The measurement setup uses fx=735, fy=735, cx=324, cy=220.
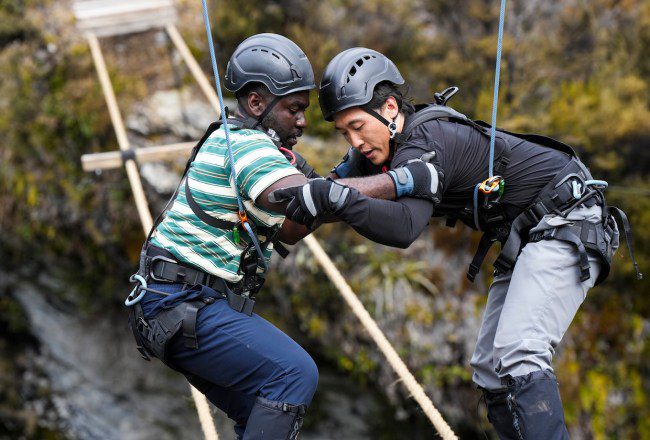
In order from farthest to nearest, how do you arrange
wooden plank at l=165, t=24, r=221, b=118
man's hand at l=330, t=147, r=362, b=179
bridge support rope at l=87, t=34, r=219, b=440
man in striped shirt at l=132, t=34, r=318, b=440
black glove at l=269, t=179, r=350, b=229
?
wooden plank at l=165, t=24, r=221, b=118 → bridge support rope at l=87, t=34, r=219, b=440 → man's hand at l=330, t=147, r=362, b=179 → man in striped shirt at l=132, t=34, r=318, b=440 → black glove at l=269, t=179, r=350, b=229

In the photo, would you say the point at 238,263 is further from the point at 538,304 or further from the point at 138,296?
the point at 538,304

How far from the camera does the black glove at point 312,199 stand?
264cm

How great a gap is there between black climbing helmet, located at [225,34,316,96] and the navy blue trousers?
2.85 feet

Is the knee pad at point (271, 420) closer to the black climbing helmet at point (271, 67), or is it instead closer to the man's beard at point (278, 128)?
the man's beard at point (278, 128)

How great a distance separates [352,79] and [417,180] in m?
0.58

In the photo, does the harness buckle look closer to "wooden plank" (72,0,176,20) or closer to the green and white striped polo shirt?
the green and white striped polo shirt

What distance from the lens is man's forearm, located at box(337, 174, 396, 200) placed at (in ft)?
9.20

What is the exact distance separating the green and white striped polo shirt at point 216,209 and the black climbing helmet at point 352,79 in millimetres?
411

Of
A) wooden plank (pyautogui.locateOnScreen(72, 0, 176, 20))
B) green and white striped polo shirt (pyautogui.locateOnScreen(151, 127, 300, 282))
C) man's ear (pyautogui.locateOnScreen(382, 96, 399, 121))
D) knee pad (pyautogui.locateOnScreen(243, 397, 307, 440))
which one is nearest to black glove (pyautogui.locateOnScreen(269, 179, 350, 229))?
green and white striped polo shirt (pyautogui.locateOnScreen(151, 127, 300, 282))

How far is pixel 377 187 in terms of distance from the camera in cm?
281

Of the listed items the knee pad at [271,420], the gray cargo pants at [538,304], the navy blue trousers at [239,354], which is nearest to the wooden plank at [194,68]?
the navy blue trousers at [239,354]

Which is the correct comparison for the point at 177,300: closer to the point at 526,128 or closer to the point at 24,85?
the point at 526,128

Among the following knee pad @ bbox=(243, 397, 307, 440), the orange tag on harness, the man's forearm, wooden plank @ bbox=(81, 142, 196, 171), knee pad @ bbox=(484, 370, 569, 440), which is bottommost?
knee pad @ bbox=(484, 370, 569, 440)

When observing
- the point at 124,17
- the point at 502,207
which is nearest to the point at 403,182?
the point at 502,207
